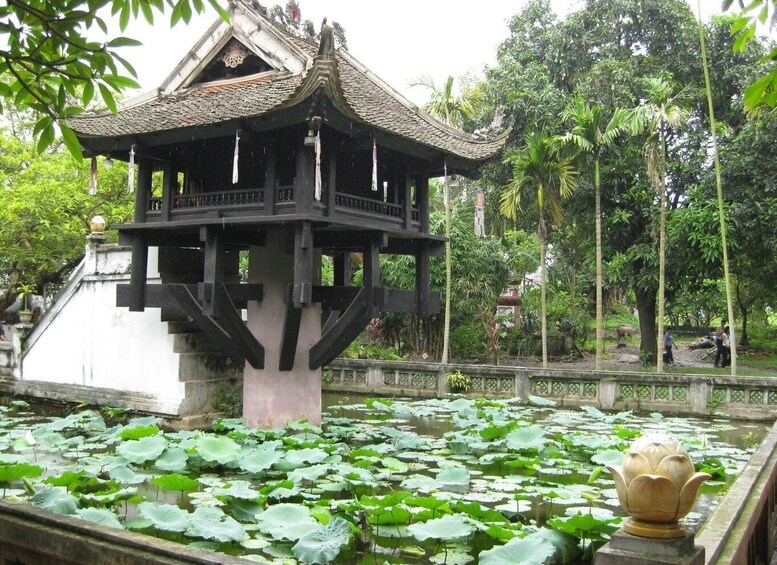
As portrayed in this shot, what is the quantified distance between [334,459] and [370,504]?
2.40 metres

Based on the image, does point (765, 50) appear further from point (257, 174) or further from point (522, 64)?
point (257, 174)

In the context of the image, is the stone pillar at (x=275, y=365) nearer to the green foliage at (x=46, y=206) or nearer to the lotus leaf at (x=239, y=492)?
the lotus leaf at (x=239, y=492)

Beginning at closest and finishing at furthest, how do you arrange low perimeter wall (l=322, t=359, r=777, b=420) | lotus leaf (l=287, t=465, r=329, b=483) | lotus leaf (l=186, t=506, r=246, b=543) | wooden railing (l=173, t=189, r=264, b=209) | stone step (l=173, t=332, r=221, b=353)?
lotus leaf (l=186, t=506, r=246, b=543) → lotus leaf (l=287, t=465, r=329, b=483) → wooden railing (l=173, t=189, r=264, b=209) → stone step (l=173, t=332, r=221, b=353) → low perimeter wall (l=322, t=359, r=777, b=420)

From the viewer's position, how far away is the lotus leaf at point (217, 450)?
6.85 m

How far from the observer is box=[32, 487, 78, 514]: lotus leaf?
15.7ft

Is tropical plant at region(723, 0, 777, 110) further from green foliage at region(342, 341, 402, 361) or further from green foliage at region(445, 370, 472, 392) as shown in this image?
green foliage at region(342, 341, 402, 361)

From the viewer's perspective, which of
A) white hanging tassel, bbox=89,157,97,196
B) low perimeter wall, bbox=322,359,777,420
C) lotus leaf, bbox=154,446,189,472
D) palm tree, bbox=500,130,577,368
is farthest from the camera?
palm tree, bbox=500,130,577,368

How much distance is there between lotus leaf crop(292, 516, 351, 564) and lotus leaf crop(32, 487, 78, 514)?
5.22ft

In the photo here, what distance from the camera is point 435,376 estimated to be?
14.0 metres

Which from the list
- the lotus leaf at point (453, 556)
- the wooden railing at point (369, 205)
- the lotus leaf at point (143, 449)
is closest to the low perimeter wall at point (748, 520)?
the lotus leaf at point (453, 556)

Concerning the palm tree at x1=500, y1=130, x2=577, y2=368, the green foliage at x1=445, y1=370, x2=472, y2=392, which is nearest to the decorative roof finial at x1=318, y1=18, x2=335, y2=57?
the green foliage at x1=445, y1=370, x2=472, y2=392

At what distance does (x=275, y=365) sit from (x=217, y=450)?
10.2 ft

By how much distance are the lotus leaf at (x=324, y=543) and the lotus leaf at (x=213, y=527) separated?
1.69 feet

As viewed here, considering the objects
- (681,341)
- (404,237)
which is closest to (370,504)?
(404,237)
